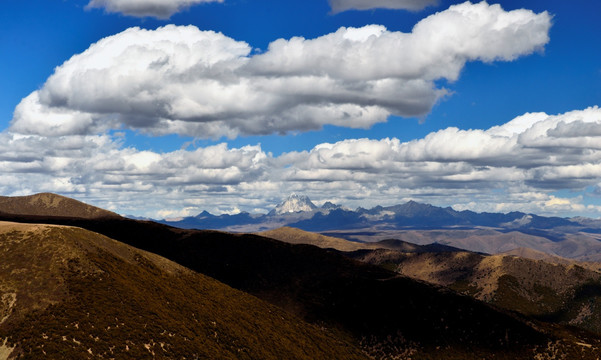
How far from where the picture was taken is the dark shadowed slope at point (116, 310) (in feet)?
243

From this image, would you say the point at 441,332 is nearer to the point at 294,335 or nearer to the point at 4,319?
the point at 294,335

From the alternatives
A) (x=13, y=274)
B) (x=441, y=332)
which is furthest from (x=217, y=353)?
(x=441, y=332)

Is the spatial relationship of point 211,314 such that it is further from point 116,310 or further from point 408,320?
point 408,320

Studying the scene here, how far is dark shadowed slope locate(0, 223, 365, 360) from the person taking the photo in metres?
74.1

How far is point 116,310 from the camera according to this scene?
85.1 m

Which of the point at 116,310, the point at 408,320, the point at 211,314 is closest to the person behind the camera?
the point at 116,310

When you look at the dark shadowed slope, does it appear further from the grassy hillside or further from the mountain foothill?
the grassy hillside

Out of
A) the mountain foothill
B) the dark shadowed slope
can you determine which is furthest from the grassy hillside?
the dark shadowed slope

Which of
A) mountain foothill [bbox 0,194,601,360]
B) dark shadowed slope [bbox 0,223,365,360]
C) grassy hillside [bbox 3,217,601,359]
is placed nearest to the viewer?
dark shadowed slope [bbox 0,223,365,360]

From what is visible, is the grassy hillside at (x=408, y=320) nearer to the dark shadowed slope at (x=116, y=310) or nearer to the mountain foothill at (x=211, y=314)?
the mountain foothill at (x=211, y=314)

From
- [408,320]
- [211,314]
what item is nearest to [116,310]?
[211,314]

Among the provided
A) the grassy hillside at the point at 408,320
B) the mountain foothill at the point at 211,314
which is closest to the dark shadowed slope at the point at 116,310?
the mountain foothill at the point at 211,314

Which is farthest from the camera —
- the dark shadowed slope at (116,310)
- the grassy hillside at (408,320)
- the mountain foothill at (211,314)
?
the grassy hillside at (408,320)

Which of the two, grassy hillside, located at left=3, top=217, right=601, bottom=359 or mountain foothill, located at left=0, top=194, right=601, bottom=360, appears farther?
grassy hillside, located at left=3, top=217, right=601, bottom=359
